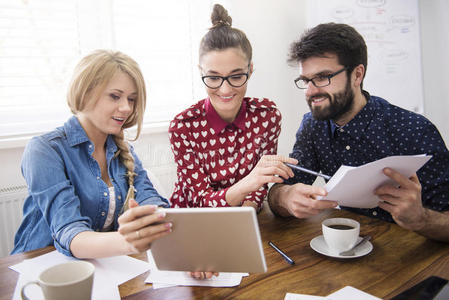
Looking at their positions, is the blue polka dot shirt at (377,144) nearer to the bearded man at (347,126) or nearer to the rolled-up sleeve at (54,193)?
the bearded man at (347,126)

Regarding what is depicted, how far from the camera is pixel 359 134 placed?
141cm

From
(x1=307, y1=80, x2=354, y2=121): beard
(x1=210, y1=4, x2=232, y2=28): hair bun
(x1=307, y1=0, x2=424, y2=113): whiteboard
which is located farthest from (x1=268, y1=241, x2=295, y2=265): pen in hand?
(x1=307, y1=0, x2=424, y2=113): whiteboard

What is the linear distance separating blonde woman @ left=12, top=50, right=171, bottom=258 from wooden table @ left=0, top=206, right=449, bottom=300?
0.47 ft

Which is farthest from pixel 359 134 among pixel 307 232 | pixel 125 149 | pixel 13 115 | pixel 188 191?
pixel 13 115

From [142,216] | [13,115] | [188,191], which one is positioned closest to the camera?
[142,216]

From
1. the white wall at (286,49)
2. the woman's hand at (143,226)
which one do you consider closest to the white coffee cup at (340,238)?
the woman's hand at (143,226)

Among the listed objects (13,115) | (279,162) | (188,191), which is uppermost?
(13,115)

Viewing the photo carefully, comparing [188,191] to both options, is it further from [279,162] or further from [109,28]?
[109,28]

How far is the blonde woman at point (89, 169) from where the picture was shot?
1.00m

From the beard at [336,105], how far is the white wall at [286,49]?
1.46m

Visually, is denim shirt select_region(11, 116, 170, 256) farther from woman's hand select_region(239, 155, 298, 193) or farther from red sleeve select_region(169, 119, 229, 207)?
woman's hand select_region(239, 155, 298, 193)

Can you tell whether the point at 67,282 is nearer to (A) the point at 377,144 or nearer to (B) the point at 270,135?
(B) the point at 270,135

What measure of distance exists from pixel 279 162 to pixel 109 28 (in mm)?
1791

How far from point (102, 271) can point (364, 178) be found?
69cm
